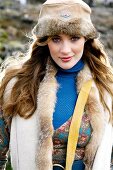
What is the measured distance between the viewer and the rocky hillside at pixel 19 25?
11.9 metres

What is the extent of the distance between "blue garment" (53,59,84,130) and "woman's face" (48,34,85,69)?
13 centimetres

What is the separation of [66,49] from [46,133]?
51 centimetres

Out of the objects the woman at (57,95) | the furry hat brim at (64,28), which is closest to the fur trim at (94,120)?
the woman at (57,95)

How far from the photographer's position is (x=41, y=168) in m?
3.37

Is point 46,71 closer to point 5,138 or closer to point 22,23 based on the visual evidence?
point 5,138

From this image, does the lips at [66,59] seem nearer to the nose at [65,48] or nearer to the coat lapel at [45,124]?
the nose at [65,48]

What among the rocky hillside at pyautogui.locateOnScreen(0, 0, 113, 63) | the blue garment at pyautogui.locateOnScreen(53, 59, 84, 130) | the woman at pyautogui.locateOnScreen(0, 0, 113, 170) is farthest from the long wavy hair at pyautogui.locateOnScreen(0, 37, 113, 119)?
the rocky hillside at pyautogui.locateOnScreen(0, 0, 113, 63)

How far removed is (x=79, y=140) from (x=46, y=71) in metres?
0.49

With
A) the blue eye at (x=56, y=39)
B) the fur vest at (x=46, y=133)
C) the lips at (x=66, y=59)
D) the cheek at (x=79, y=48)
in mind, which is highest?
the blue eye at (x=56, y=39)

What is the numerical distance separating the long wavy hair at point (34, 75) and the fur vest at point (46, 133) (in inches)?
1.5

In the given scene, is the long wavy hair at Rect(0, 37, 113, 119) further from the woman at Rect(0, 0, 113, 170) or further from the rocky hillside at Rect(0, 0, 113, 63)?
the rocky hillside at Rect(0, 0, 113, 63)

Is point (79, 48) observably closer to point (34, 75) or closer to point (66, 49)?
point (66, 49)

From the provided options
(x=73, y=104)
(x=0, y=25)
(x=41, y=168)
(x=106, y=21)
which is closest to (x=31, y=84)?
(x=73, y=104)

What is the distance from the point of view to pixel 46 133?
3.35 m
